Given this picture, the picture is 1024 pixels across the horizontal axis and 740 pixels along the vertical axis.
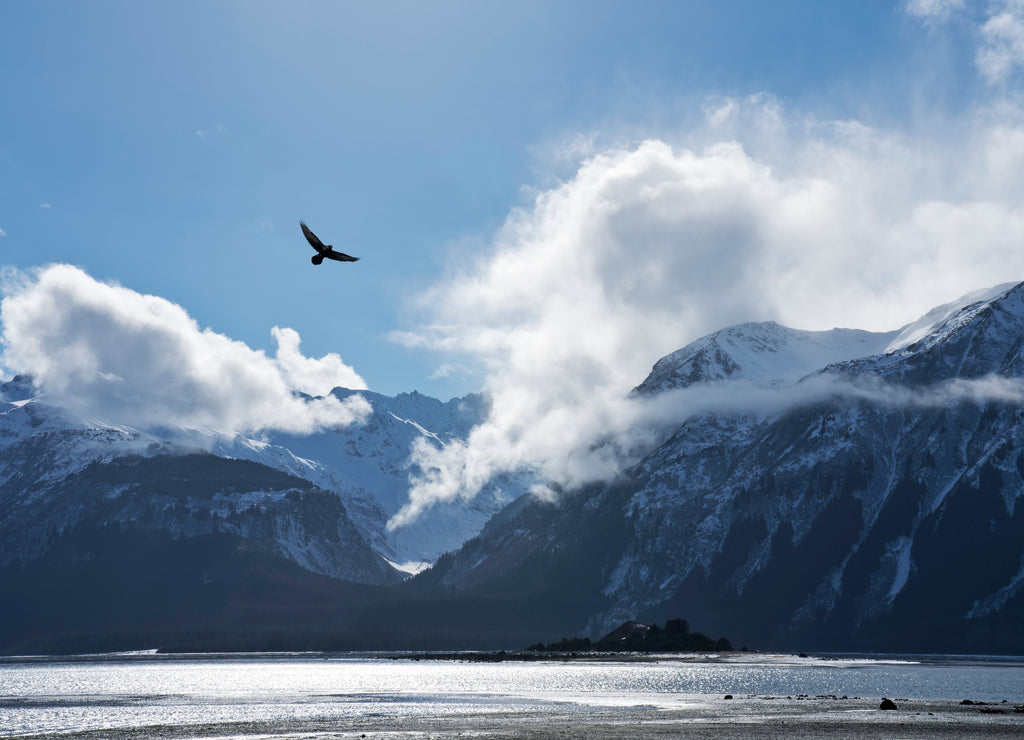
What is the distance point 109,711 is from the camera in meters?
150

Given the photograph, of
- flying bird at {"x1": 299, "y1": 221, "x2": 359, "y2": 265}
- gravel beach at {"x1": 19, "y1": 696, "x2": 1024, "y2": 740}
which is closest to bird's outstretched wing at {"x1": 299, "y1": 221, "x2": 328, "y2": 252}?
flying bird at {"x1": 299, "y1": 221, "x2": 359, "y2": 265}

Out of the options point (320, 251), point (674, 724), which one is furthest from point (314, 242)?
point (674, 724)

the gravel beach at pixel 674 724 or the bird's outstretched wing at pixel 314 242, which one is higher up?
the bird's outstretched wing at pixel 314 242

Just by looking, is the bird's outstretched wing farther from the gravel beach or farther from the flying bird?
the gravel beach

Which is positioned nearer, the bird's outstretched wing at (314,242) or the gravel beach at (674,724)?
the bird's outstretched wing at (314,242)

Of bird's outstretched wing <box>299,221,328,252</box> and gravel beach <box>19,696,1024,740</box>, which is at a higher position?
bird's outstretched wing <box>299,221,328,252</box>

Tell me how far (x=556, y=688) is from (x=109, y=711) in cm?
8024

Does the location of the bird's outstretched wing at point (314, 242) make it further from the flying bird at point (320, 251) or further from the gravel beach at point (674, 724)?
the gravel beach at point (674, 724)

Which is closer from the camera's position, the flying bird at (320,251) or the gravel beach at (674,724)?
the flying bird at (320,251)

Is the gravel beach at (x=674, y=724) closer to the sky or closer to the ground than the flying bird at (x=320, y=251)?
closer to the ground

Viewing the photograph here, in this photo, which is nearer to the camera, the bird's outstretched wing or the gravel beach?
the bird's outstretched wing

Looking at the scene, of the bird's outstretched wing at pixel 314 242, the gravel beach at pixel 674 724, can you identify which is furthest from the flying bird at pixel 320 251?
the gravel beach at pixel 674 724

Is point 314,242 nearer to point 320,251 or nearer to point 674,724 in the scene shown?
point 320,251

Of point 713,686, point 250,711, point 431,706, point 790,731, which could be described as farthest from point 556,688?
point 790,731
